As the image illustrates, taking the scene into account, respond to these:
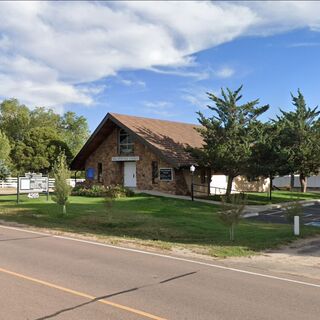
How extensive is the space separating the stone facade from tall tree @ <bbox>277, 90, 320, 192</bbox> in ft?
24.6

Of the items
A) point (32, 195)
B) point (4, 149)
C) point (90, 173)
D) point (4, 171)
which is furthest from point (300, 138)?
point (4, 149)

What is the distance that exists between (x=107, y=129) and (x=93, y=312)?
3067cm

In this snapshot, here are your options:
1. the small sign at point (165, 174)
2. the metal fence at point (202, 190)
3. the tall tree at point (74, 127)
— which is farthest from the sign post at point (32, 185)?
the tall tree at point (74, 127)

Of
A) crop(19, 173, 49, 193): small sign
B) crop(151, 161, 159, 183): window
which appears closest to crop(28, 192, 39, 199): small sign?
crop(19, 173, 49, 193): small sign

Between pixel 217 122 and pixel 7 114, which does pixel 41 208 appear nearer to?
pixel 217 122

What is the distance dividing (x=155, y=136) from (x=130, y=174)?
3.80 metres

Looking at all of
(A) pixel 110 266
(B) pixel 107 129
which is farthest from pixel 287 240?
(B) pixel 107 129

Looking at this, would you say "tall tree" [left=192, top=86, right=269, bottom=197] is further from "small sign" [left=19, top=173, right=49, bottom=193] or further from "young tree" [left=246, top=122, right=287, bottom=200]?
"small sign" [left=19, top=173, right=49, bottom=193]

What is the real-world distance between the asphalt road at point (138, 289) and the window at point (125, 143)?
24.1 metres

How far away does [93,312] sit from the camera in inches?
263

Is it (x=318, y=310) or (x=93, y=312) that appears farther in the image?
(x=318, y=310)

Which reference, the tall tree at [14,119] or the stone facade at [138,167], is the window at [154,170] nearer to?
the stone facade at [138,167]

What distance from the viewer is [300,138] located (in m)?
36.8

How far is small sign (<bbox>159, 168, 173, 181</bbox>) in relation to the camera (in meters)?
33.0
